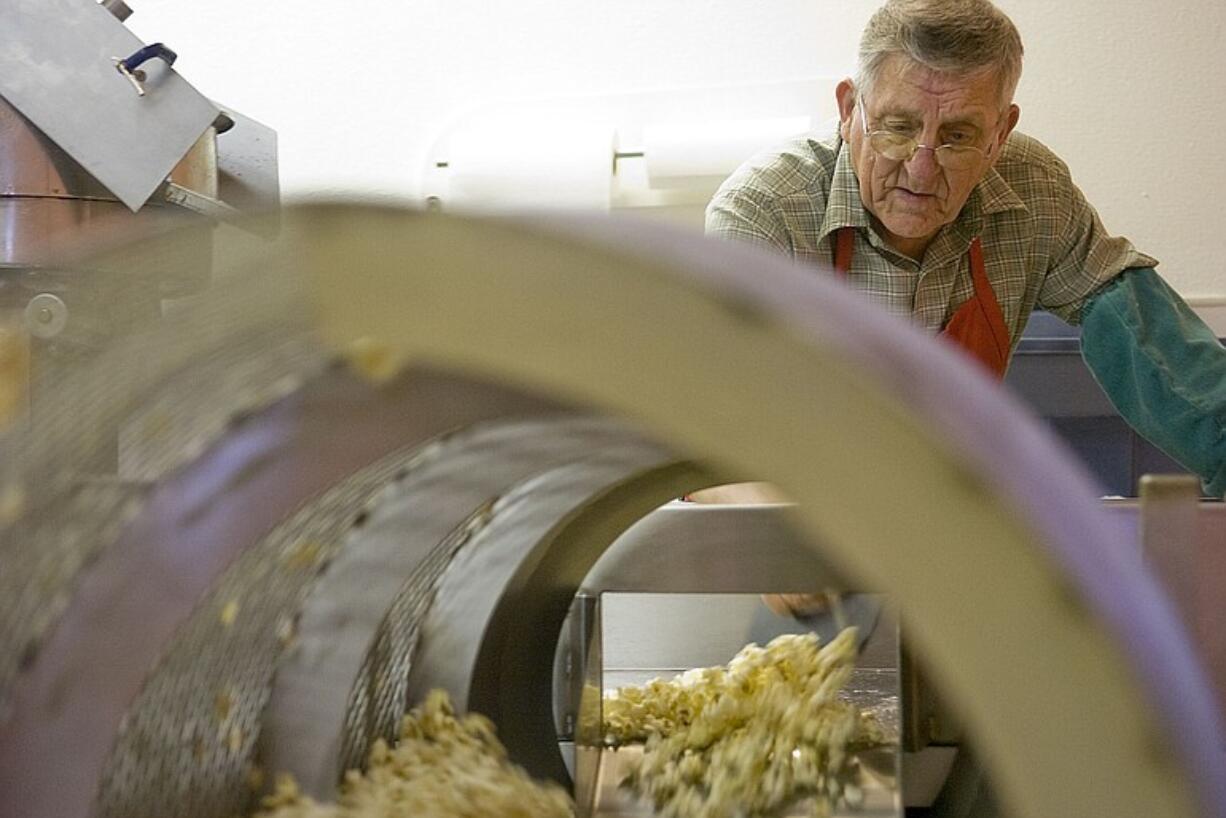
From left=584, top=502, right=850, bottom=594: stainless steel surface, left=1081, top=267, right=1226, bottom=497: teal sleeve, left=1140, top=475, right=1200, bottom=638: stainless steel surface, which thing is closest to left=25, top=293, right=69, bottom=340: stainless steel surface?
left=584, top=502, right=850, bottom=594: stainless steel surface

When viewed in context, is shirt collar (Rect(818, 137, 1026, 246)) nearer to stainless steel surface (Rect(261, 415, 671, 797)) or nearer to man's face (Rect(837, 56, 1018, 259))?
man's face (Rect(837, 56, 1018, 259))

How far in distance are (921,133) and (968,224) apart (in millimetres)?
213

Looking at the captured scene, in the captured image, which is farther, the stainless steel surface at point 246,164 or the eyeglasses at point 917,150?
the stainless steel surface at point 246,164

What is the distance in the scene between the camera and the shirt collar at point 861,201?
178 cm

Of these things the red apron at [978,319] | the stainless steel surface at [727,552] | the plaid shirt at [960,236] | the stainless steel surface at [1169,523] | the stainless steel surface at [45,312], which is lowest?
the stainless steel surface at [727,552]

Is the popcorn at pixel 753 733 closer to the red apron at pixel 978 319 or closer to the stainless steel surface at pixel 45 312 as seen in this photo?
the stainless steel surface at pixel 45 312

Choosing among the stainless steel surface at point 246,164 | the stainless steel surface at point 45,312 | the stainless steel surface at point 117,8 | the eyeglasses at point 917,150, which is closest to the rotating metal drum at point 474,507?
the stainless steel surface at point 45,312

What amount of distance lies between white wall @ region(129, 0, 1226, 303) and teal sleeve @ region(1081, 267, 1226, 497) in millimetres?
883

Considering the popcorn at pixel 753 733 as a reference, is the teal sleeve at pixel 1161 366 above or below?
above

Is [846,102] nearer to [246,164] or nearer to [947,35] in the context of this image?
[947,35]

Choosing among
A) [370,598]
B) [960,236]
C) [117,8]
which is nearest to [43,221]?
[117,8]

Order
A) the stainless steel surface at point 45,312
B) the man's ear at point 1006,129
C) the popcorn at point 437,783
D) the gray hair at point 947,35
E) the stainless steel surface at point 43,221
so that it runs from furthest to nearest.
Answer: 1. the man's ear at point 1006,129
2. the gray hair at point 947,35
3. the stainless steel surface at point 43,221
4. the stainless steel surface at point 45,312
5. the popcorn at point 437,783

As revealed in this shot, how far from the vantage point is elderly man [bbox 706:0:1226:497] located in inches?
64.8

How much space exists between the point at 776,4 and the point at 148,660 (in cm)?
236
